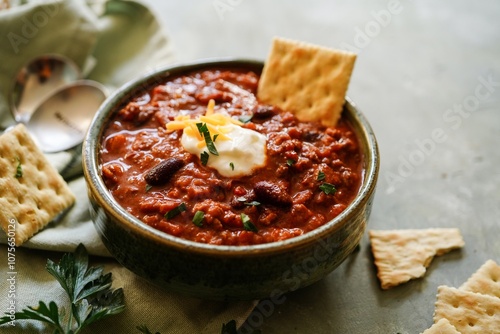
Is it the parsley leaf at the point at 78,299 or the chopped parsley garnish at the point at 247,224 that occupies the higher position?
the chopped parsley garnish at the point at 247,224

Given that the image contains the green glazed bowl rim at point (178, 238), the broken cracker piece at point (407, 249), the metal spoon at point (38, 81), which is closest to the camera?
the green glazed bowl rim at point (178, 238)

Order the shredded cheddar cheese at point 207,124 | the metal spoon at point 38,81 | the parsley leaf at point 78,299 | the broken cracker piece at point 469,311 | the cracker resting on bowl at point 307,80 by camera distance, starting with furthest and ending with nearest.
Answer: the metal spoon at point 38,81, the cracker resting on bowl at point 307,80, the shredded cheddar cheese at point 207,124, the broken cracker piece at point 469,311, the parsley leaf at point 78,299

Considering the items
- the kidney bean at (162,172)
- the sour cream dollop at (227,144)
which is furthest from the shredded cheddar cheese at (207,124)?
the kidney bean at (162,172)

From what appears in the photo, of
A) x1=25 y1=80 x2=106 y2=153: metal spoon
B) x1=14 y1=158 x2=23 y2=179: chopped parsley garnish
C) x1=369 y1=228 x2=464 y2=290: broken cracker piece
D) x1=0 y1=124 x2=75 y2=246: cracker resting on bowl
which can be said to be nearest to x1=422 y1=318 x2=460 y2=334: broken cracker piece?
x1=369 y1=228 x2=464 y2=290: broken cracker piece

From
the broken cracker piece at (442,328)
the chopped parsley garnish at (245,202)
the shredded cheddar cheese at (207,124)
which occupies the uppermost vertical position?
the shredded cheddar cheese at (207,124)

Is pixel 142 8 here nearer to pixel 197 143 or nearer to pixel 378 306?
pixel 197 143

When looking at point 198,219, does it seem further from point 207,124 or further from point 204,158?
point 207,124

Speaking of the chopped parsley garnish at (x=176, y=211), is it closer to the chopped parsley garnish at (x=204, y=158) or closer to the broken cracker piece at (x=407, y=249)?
the chopped parsley garnish at (x=204, y=158)
